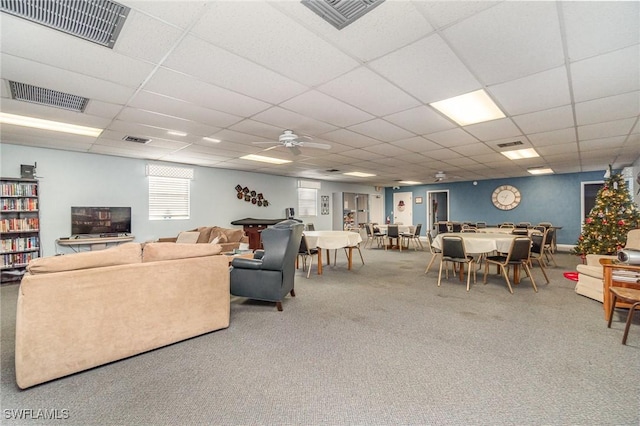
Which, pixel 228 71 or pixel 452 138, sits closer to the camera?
pixel 228 71

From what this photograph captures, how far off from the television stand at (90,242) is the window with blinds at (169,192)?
889 mm

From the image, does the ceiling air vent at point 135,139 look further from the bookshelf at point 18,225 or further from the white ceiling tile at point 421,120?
the white ceiling tile at point 421,120

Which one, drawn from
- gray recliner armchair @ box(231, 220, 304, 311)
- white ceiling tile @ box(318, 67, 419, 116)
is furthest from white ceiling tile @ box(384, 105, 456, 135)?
gray recliner armchair @ box(231, 220, 304, 311)

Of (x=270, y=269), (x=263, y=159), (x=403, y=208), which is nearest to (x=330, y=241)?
(x=270, y=269)

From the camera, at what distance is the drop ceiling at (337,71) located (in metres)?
1.93

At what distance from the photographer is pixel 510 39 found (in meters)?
2.15

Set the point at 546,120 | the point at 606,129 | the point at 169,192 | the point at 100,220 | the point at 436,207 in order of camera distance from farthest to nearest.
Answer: the point at 436,207 < the point at 169,192 < the point at 100,220 < the point at 606,129 < the point at 546,120

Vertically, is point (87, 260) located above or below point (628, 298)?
above

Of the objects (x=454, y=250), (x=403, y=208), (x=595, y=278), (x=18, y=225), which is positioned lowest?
(x=595, y=278)

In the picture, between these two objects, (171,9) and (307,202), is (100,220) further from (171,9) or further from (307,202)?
(307,202)

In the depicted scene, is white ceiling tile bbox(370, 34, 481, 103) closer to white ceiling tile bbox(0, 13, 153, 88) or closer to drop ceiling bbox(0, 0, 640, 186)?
drop ceiling bbox(0, 0, 640, 186)

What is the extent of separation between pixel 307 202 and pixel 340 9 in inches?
344

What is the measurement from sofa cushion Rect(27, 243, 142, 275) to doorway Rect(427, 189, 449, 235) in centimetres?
1174

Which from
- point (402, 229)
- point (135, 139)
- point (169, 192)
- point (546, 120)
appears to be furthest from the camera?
point (402, 229)
